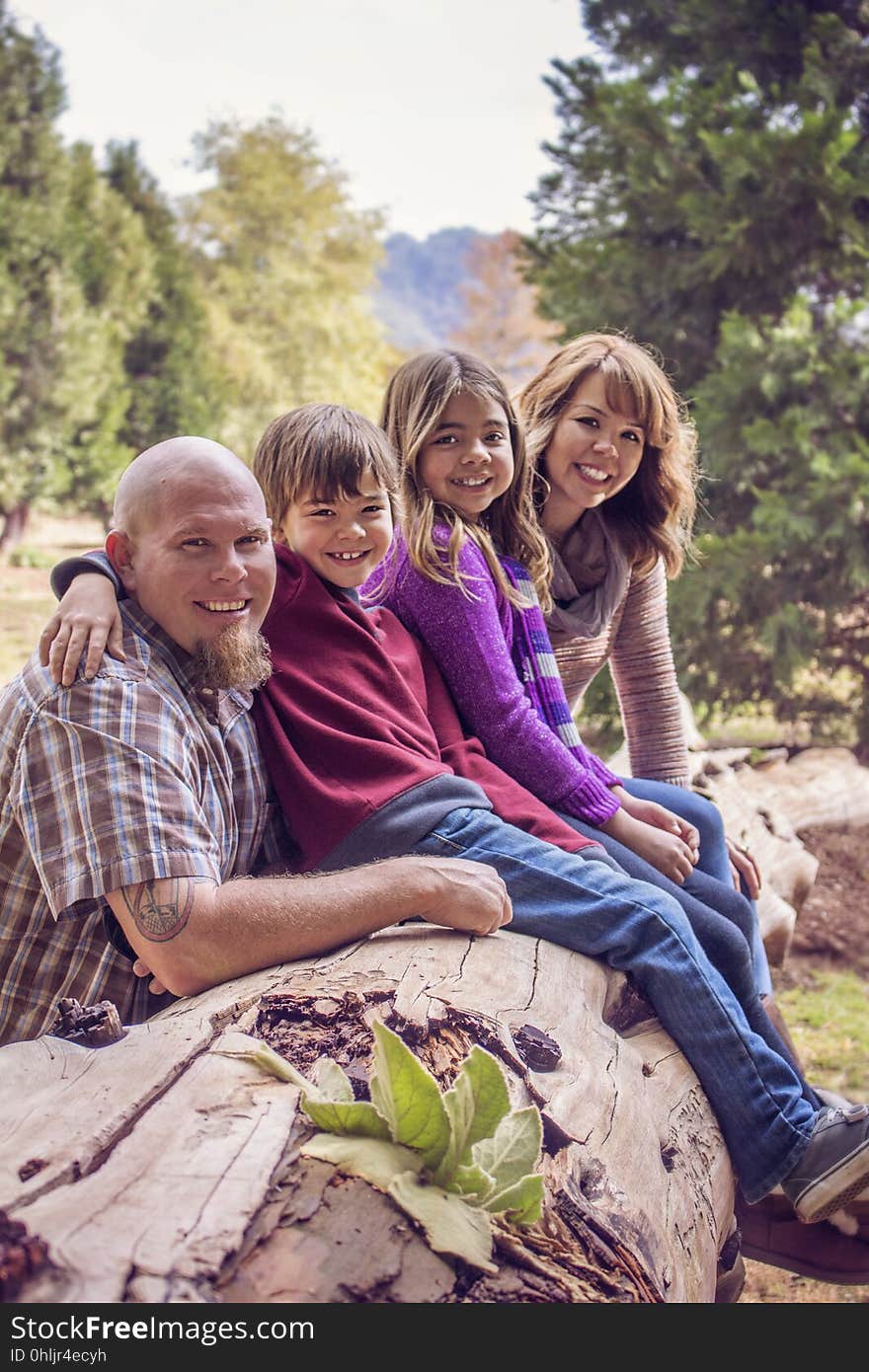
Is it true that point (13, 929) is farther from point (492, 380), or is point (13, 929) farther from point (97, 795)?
point (492, 380)

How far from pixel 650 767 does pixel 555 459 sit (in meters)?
0.97

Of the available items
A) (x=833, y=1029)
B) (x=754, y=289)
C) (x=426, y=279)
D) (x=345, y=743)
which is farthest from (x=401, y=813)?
(x=426, y=279)

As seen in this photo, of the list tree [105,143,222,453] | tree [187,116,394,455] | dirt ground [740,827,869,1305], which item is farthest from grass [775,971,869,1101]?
tree [187,116,394,455]

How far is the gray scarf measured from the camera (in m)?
2.98

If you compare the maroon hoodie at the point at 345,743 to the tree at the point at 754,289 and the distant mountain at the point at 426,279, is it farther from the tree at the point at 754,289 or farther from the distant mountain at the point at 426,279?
the distant mountain at the point at 426,279

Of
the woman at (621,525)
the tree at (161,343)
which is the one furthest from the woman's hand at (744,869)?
the tree at (161,343)

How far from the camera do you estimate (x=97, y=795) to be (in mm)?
1753

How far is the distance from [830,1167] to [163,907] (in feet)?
4.22

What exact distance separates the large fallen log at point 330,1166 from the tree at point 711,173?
5043mm

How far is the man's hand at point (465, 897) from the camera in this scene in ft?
6.53

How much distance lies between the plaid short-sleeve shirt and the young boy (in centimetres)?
13
